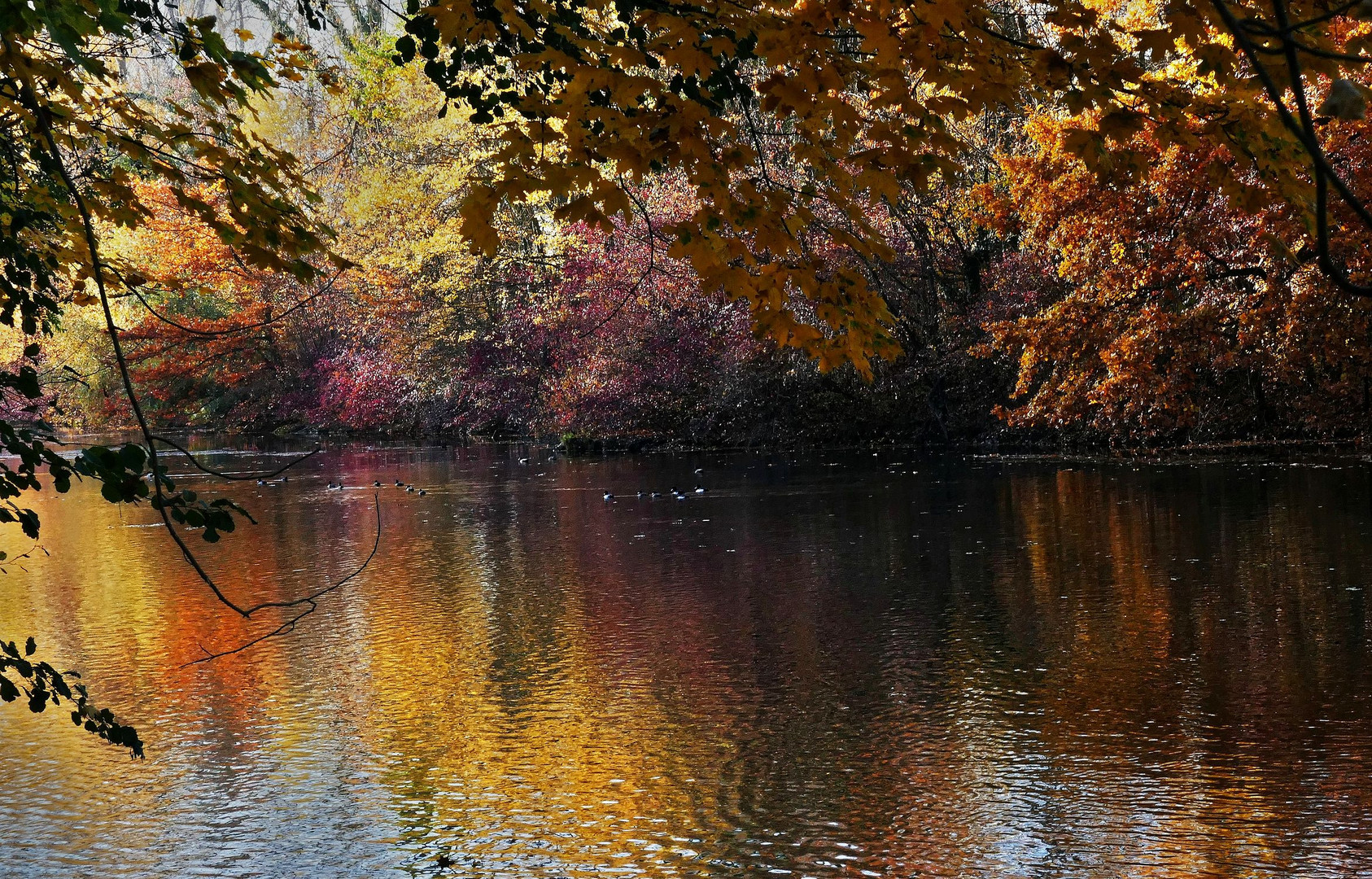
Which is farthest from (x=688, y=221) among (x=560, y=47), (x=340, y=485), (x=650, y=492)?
(x=340, y=485)

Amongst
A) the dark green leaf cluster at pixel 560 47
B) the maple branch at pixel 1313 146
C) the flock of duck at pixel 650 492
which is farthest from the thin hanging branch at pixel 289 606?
the flock of duck at pixel 650 492

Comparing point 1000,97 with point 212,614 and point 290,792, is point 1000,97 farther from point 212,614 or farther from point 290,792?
point 212,614

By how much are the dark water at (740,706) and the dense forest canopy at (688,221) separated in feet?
4.33

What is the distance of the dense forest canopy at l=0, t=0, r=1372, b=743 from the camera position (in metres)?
3.24

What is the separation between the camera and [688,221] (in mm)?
3398

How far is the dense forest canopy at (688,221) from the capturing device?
3236 millimetres

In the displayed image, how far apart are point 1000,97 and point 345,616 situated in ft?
24.3

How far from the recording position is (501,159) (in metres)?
3.29

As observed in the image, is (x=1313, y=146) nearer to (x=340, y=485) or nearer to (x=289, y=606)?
(x=289, y=606)

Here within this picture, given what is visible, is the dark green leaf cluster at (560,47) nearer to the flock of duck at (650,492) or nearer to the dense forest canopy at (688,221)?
the dense forest canopy at (688,221)

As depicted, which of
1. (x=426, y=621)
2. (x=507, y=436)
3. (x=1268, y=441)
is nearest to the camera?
(x=426, y=621)

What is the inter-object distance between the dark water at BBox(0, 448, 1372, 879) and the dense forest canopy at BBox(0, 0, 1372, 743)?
1.32 meters

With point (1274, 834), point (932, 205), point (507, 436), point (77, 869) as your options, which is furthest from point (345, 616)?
point (507, 436)

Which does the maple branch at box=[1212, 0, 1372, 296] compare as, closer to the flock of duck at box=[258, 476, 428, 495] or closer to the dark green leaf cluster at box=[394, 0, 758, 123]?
the dark green leaf cluster at box=[394, 0, 758, 123]
